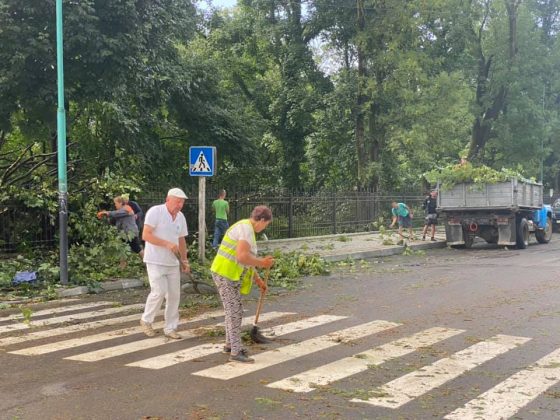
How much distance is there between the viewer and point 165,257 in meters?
7.34

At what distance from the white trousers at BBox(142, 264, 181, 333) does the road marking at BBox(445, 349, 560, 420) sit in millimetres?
3739

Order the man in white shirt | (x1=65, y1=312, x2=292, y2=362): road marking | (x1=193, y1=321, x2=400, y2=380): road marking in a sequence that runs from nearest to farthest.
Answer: (x1=193, y1=321, x2=400, y2=380): road marking → (x1=65, y1=312, x2=292, y2=362): road marking → the man in white shirt

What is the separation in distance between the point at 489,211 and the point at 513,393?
1504 centimetres

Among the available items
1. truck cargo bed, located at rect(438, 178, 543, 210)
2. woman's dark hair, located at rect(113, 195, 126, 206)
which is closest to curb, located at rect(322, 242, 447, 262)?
truck cargo bed, located at rect(438, 178, 543, 210)

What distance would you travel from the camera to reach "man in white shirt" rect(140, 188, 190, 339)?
7285 mm

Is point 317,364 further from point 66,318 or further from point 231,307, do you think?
point 66,318

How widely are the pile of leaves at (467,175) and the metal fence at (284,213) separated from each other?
5301 millimetres

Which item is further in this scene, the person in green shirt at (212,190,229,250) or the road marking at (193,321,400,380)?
the person in green shirt at (212,190,229,250)

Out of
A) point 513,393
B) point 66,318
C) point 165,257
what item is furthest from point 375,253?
point 513,393

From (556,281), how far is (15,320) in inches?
385

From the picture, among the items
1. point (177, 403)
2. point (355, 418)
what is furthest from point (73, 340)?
point (355, 418)

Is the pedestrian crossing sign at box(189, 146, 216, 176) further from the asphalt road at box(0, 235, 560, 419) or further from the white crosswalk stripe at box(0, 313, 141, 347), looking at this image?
the white crosswalk stripe at box(0, 313, 141, 347)

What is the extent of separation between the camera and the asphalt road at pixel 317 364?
193 inches

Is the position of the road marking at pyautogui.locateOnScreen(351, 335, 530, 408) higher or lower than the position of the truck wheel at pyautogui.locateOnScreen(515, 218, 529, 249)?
lower
